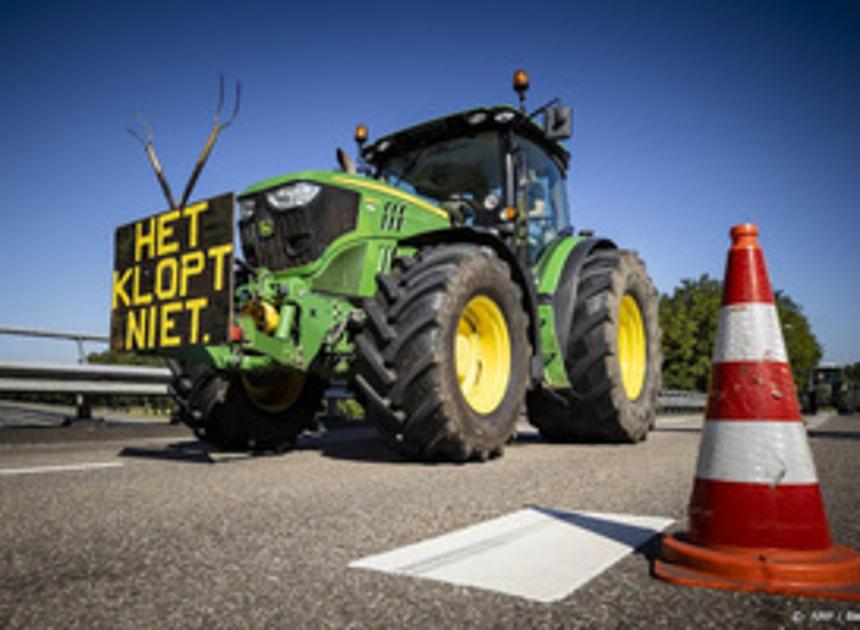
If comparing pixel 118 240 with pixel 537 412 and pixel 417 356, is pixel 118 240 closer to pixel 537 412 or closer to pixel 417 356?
pixel 417 356

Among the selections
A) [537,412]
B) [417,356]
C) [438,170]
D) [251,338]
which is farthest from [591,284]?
[251,338]

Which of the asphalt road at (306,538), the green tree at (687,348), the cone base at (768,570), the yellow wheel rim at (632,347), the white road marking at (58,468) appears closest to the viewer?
the asphalt road at (306,538)

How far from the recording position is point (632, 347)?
696 cm

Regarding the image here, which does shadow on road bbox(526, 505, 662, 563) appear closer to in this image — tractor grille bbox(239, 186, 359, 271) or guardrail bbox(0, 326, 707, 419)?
tractor grille bbox(239, 186, 359, 271)

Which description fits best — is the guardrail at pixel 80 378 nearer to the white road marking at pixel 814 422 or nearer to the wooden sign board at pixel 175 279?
the wooden sign board at pixel 175 279

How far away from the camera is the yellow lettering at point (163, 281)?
4477 mm

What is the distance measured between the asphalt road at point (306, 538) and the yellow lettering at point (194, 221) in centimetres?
145

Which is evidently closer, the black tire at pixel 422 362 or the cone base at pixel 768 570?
the cone base at pixel 768 570

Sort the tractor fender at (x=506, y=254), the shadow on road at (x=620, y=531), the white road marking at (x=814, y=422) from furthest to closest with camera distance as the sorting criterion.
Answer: the white road marking at (x=814, y=422), the tractor fender at (x=506, y=254), the shadow on road at (x=620, y=531)

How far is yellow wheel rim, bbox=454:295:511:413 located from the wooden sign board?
5.37ft

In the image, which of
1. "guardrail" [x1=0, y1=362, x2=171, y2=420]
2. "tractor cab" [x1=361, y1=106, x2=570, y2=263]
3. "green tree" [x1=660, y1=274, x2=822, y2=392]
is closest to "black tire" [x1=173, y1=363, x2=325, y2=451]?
"guardrail" [x1=0, y1=362, x2=171, y2=420]

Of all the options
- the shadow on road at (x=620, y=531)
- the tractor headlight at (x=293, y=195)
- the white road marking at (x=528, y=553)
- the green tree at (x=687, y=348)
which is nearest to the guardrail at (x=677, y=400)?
the tractor headlight at (x=293, y=195)

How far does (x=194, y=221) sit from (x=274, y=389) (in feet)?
5.14

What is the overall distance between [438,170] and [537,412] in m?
2.36
